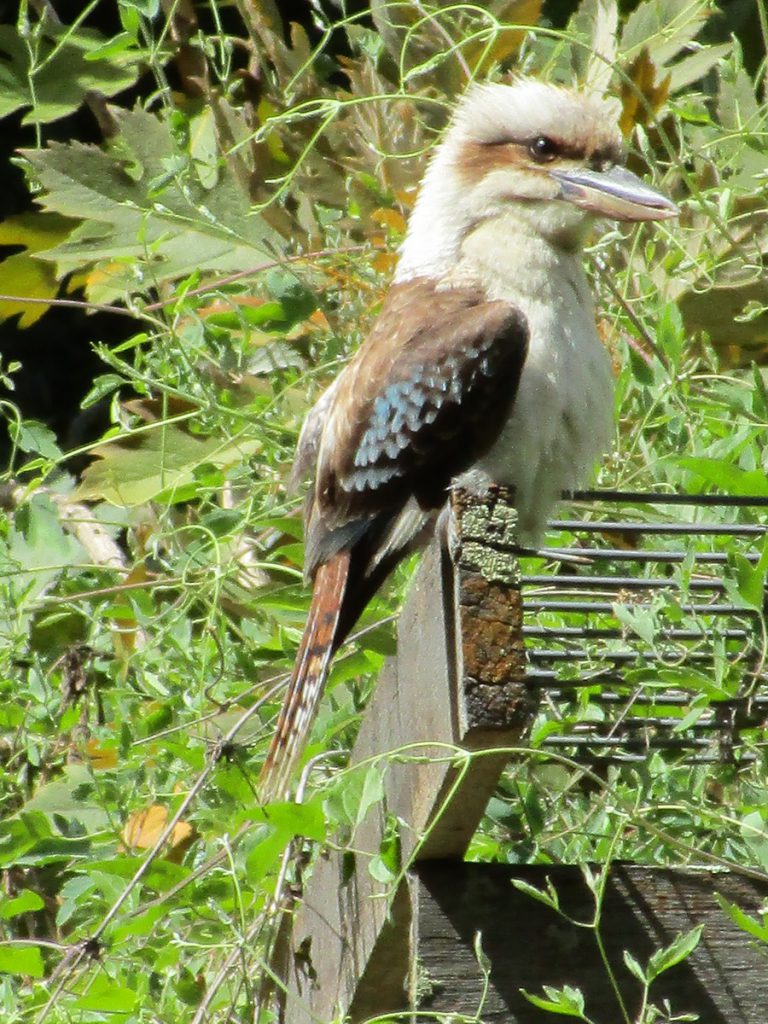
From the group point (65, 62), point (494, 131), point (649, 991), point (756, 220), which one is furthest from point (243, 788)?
point (65, 62)

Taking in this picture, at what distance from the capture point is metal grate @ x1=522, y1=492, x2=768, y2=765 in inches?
63.5

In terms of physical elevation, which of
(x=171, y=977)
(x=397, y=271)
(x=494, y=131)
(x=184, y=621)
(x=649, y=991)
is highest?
(x=494, y=131)

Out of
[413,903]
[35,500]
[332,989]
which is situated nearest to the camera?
[413,903]

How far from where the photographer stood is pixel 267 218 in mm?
2889

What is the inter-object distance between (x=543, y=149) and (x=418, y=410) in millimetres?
548

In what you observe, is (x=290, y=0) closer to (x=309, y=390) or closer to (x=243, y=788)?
(x=309, y=390)

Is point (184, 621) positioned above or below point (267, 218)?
below

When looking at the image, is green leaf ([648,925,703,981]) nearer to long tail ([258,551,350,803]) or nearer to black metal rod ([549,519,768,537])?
black metal rod ([549,519,768,537])

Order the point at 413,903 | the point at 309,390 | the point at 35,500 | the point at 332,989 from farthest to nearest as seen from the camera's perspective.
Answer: the point at 309,390, the point at 35,500, the point at 332,989, the point at 413,903

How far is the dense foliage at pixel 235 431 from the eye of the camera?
6.72 feet

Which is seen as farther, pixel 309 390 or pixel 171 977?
pixel 309 390

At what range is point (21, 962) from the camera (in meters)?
2.07

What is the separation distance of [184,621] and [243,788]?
1.36 ft

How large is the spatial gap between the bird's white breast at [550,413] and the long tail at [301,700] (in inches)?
9.4
